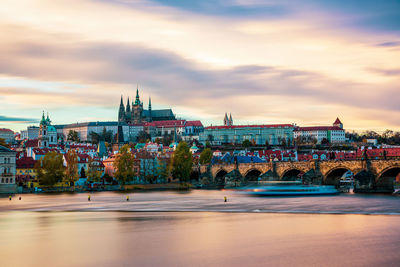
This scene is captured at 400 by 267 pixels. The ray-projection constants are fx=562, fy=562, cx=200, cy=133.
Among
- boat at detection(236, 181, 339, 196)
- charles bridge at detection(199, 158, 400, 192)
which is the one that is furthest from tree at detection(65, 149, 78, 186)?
boat at detection(236, 181, 339, 196)

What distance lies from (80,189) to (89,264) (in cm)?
6042

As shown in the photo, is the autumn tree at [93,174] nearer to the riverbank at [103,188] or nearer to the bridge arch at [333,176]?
the riverbank at [103,188]

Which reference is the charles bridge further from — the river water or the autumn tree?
the autumn tree

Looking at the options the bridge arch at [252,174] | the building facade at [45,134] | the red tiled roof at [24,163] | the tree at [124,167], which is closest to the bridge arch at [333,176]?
the bridge arch at [252,174]

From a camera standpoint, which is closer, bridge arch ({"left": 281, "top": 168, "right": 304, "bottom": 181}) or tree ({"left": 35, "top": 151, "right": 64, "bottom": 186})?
bridge arch ({"left": 281, "top": 168, "right": 304, "bottom": 181})

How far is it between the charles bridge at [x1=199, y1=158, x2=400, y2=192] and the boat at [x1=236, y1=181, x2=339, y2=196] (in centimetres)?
252

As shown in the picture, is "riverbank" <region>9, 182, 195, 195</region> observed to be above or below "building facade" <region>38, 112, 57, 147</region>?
below

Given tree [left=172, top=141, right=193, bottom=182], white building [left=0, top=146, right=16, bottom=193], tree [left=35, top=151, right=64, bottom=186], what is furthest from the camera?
tree [left=172, top=141, right=193, bottom=182]

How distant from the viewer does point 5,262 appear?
23906 mm

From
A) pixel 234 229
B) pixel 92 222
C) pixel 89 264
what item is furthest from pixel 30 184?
pixel 89 264

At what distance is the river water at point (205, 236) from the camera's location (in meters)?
23.7

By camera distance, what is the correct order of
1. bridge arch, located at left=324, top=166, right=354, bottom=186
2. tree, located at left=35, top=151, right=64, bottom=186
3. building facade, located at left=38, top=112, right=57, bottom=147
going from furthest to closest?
building facade, located at left=38, top=112, right=57, bottom=147, tree, located at left=35, top=151, right=64, bottom=186, bridge arch, located at left=324, top=166, right=354, bottom=186

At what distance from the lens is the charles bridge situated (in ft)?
203

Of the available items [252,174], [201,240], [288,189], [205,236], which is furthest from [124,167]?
[201,240]
